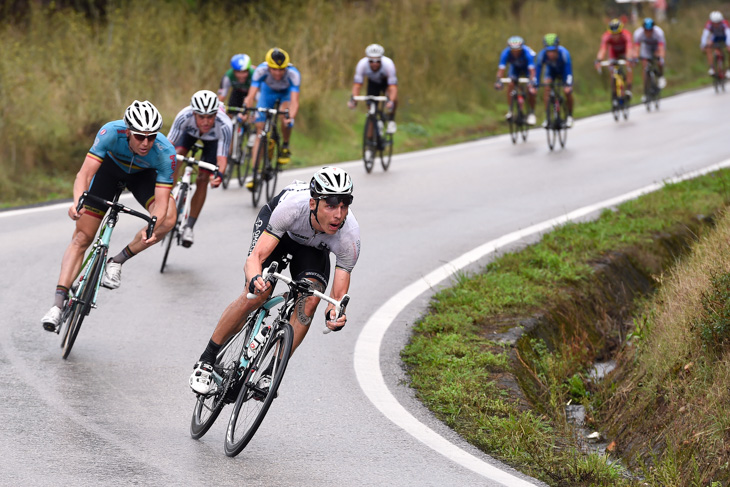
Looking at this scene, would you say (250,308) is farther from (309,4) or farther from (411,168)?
(309,4)

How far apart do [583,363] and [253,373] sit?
3938 mm

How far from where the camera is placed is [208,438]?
21.5 feet

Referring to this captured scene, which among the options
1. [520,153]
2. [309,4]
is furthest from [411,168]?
[309,4]

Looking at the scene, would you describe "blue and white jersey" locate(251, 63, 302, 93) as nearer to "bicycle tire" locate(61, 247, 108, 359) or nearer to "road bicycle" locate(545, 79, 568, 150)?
"road bicycle" locate(545, 79, 568, 150)

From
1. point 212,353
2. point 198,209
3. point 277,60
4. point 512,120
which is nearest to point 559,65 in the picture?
point 512,120

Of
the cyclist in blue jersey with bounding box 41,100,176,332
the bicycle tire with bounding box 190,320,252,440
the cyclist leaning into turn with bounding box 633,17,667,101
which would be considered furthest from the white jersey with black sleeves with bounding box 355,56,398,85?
the bicycle tire with bounding box 190,320,252,440

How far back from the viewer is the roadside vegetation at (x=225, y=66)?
16406 mm

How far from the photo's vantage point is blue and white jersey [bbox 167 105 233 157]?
11.2 metres

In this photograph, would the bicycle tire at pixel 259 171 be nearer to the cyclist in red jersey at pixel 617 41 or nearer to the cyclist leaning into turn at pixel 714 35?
the cyclist in red jersey at pixel 617 41

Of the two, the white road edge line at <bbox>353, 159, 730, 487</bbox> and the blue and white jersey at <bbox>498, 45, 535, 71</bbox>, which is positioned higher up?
the blue and white jersey at <bbox>498, 45, 535, 71</bbox>

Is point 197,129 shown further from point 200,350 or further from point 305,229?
point 305,229

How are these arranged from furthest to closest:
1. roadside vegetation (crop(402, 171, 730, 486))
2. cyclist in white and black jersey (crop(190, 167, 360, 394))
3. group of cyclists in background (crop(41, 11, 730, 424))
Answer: roadside vegetation (crop(402, 171, 730, 486)) < group of cyclists in background (crop(41, 11, 730, 424)) < cyclist in white and black jersey (crop(190, 167, 360, 394))

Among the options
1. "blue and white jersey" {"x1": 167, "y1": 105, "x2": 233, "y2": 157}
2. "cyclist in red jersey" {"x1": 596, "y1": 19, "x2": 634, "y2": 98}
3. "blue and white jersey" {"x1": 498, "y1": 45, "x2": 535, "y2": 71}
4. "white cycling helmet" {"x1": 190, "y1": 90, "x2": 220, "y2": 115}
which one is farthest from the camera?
"cyclist in red jersey" {"x1": 596, "y1": 19, "x2": 634, "y2": 98}

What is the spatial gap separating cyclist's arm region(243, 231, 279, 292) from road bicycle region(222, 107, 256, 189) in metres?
9.01
